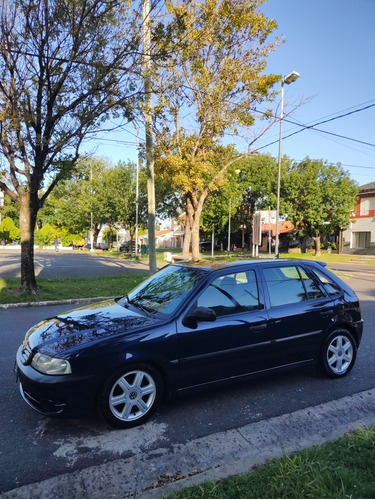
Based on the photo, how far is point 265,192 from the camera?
37.8 m

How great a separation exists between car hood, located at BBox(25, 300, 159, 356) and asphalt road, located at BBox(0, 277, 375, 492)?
0.75 m

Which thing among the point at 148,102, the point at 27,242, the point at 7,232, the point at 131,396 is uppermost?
the point at 148,102

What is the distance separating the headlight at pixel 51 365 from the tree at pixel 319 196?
108ft

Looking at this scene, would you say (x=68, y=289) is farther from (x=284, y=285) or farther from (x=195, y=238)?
(x=195, y=238)

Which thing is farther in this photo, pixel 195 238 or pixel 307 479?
pixel 195 238

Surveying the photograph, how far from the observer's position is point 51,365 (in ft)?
10.0

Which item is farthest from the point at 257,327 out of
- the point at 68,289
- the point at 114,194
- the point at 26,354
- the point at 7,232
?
the point at 7,232

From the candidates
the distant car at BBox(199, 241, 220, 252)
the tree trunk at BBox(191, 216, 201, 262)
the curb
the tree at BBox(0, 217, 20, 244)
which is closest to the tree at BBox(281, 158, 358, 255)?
the tree trunk at BBox(191, 216, 201, 262)

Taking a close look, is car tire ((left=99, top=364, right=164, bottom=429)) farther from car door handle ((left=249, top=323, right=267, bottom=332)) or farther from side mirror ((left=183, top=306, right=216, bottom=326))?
car door handle ((left=249, top=323, right=267, bottom=332))

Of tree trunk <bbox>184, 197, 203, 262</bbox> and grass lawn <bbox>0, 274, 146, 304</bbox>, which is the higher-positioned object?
tree trunk <bbox>184, 197, 203, 262</bbox>

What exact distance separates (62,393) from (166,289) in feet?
5.25

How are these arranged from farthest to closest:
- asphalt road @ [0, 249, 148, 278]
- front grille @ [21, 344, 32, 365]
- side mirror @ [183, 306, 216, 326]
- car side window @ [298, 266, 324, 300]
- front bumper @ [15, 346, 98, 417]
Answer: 1. asphalt road @ [0, 249, 148, 278]
2. car side window @ [298, 266, 324, 300]
3. side mirror @ [183, 306, 216, 326]
4. front grille @ [21, 344, 32, 365]
5. front bumper @ [15, 346, 98, 417]

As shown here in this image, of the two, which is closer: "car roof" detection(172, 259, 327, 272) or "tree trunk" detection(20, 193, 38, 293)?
"car roof" detection(172, 259, 327, 272)

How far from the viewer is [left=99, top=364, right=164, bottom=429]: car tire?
312cm
